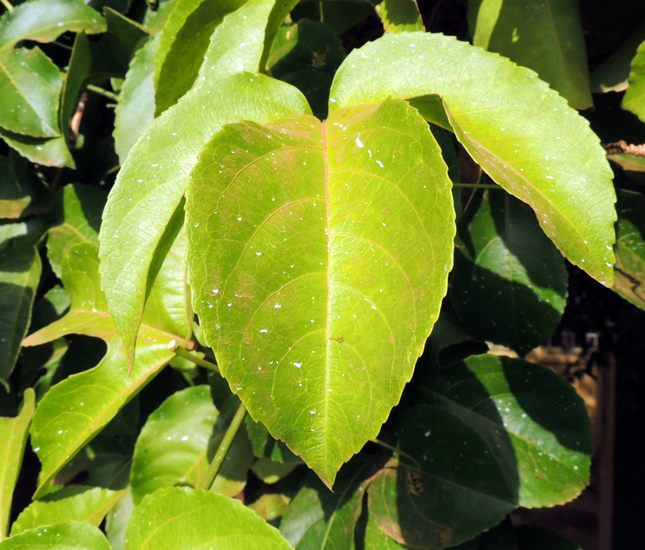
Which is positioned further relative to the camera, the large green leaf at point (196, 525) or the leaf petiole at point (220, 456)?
the leaf petiole at point (220, 456)

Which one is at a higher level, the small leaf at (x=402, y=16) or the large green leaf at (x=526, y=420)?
the small leaf at (x=402, y=16)

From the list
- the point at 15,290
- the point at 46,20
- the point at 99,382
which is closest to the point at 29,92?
the point at 46,20

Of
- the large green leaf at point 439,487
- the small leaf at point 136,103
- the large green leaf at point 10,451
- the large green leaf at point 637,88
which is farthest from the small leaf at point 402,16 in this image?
the large green leaf at point 10,451

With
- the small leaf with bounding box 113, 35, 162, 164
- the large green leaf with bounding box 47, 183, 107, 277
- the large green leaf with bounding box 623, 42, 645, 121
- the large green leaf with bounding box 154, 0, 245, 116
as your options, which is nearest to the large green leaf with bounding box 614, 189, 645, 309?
the large green leaf with bounding box 623, 42, 645, 121

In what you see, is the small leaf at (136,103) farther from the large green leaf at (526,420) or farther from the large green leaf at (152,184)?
the large green leaf at (526,420)

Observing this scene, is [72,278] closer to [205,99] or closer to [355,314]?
[205,99]

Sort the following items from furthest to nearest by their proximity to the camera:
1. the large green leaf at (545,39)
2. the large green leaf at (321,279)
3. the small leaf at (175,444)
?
the small leaf at (175,444) < the large green leaf at (545,39) < the large green leaf at (321,279)

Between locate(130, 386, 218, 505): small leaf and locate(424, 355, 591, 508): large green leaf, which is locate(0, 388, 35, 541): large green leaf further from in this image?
locate(424, 355, 591, 508): large green leaf

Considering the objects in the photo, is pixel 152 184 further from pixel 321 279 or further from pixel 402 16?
pixel 402 16
